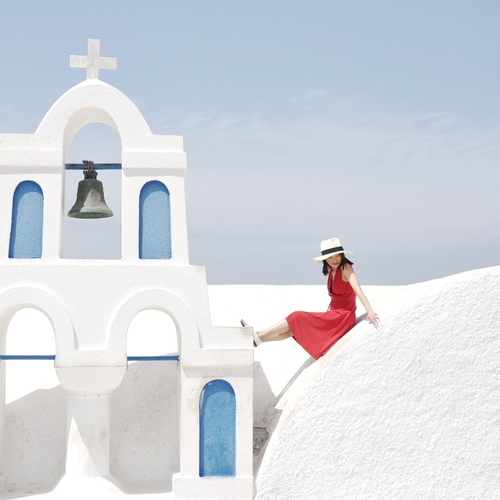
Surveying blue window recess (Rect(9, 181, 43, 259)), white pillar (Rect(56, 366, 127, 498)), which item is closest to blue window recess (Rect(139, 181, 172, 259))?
blue window recess (Rect(9, 181, 43, 259))

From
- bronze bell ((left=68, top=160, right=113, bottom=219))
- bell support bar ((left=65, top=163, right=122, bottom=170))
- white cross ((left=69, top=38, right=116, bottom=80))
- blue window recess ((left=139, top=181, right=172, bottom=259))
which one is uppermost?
white cross ((left=69, top=38, right=116, bottom=80))

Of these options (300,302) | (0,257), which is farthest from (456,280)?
(0,257)

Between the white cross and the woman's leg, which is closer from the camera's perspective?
the white cross

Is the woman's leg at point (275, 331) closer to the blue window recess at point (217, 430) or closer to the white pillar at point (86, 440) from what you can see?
the blue window recess at point (217, 430)

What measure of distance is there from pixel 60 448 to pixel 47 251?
268 cm

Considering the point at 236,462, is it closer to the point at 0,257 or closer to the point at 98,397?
Answer: the point at 98,397

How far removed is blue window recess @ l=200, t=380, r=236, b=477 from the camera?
7.74 m

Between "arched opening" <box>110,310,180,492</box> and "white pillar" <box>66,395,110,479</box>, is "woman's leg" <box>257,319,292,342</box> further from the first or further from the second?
"white pillar" <box>66,395,110,479</box>

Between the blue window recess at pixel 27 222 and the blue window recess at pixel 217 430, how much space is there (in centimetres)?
232

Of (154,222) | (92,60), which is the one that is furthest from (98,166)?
(92,60)

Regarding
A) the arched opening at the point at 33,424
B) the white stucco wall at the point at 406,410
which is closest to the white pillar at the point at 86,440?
the arched opening at the point at 33,424

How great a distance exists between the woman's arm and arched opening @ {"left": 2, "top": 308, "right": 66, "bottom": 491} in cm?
341

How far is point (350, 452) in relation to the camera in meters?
7.64

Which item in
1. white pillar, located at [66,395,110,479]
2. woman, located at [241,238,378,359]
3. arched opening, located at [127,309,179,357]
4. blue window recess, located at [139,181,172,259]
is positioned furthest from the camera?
arched opening, located at [127,309,179,357]
